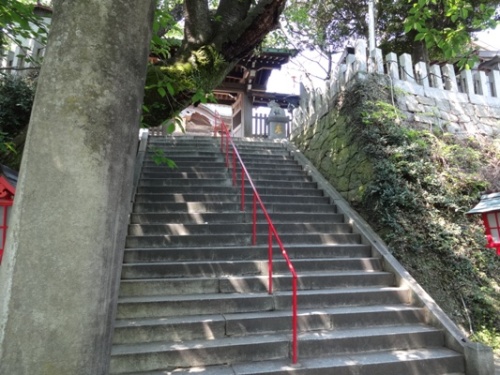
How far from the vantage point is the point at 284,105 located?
15141 millimetres

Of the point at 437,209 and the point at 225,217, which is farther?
the point at 225,217

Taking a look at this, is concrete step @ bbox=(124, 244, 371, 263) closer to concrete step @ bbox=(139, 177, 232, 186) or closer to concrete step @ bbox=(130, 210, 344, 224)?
concrete step @ bbox=(130, 210, 344, 224)

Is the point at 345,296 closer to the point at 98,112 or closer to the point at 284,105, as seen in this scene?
the point at 98,112

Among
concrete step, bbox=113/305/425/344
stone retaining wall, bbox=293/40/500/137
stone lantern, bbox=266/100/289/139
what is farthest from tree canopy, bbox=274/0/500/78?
concrete step, bbox=113/305/425/344

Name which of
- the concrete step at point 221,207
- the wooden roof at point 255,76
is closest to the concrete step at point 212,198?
the concrete step at point 221,207

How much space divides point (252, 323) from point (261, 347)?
328mm

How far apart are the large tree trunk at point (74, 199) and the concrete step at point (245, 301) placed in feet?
8.45

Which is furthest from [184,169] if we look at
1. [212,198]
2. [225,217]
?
[225,217]

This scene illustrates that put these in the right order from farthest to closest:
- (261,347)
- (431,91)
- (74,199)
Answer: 1. (431,91)
2. (261,347)
3. (74,199)

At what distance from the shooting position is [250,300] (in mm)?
3922

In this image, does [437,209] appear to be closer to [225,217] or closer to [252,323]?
[225,217]

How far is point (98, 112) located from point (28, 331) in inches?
29.9

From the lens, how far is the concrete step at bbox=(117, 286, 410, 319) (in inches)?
145

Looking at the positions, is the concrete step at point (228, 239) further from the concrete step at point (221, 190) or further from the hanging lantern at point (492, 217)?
the hanging lantern at point (492, 217)
